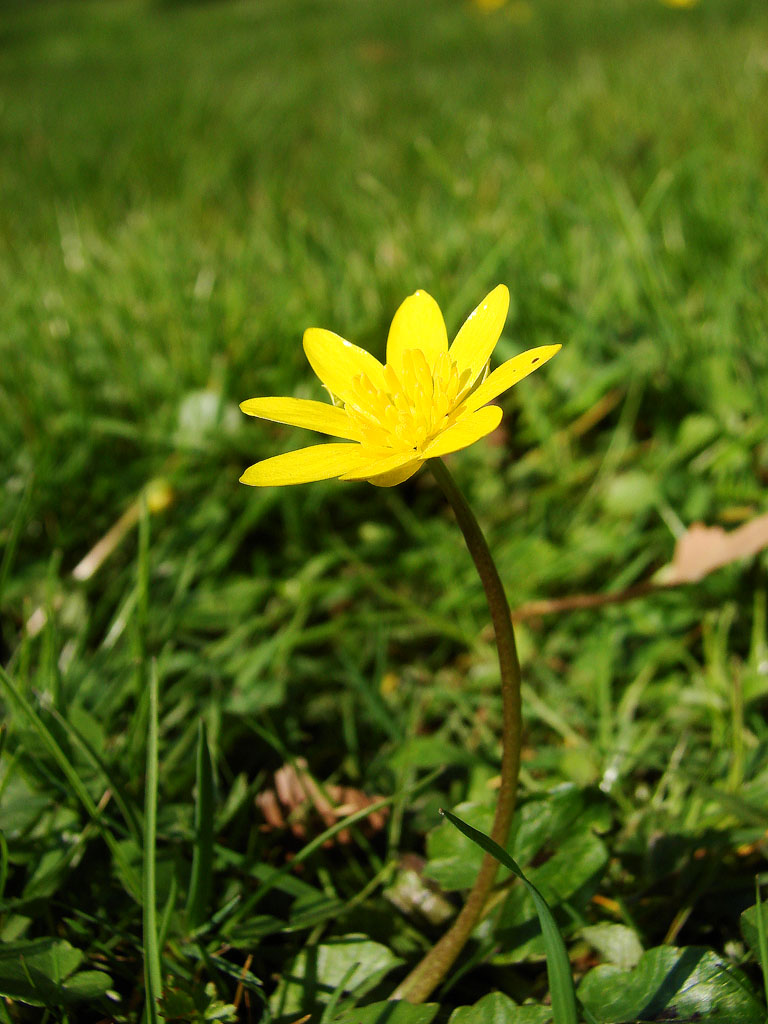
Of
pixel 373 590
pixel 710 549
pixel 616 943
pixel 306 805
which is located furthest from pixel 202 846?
pixel 710 549

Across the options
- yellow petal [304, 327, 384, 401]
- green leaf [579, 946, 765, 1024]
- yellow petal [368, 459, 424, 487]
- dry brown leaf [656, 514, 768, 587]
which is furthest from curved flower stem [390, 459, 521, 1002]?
dry brown leaf [656, 514, 768, 587]

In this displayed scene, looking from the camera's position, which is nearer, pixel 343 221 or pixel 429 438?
pixel 429 438

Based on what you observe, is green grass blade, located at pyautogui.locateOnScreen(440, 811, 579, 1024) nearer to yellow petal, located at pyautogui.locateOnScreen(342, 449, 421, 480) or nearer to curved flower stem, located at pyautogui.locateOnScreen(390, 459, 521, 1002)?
curved flower stem, located at pyautogui.locateOnScreen(390, 459, 521, 1002)

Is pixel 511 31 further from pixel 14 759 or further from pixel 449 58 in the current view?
pixel 14 759

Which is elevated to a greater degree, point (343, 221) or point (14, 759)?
point (343, 221)

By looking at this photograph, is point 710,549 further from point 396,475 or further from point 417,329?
point 396,475

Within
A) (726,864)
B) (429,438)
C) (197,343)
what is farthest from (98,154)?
(726,864)
